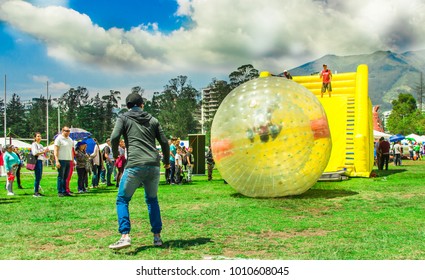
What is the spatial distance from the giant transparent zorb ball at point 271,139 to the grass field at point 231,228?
45cm

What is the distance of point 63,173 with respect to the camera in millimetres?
10094

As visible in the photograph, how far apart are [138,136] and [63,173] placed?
575 centimetres

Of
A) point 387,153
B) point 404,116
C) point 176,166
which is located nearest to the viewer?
point 176,166

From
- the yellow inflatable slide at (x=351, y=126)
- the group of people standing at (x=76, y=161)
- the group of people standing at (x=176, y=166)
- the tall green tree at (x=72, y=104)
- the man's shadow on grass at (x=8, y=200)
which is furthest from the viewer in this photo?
the tall green tree at (x=72, y=104)

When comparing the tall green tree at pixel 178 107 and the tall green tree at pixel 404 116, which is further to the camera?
the tall green tree at pixel 404 116

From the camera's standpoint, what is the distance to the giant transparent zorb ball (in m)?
8.48

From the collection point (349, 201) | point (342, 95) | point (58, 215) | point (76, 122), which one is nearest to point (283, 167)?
point (349, 201)

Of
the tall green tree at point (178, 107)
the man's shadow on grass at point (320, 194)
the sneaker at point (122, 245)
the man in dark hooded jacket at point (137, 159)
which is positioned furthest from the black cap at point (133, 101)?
the tall green tree at point (178, 107)

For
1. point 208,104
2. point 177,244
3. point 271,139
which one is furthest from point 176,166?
point 208,104

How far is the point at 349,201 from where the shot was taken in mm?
8742

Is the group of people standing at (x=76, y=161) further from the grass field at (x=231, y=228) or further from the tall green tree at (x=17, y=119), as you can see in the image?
the tall green tree at (x=17, y=119)

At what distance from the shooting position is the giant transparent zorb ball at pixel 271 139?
27.8ft

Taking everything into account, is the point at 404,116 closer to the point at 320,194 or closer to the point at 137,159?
the point at 320,194
